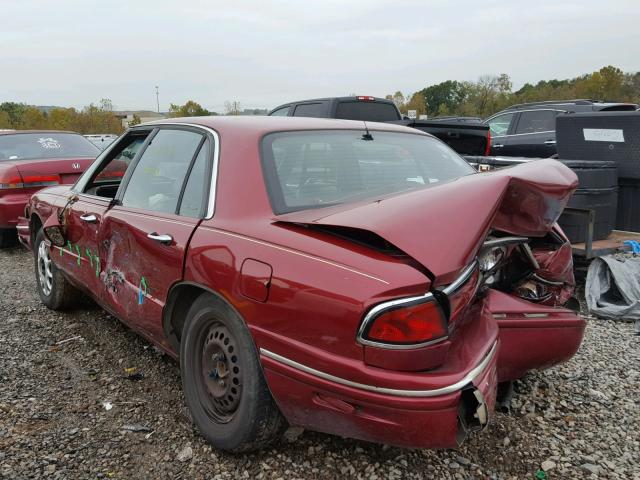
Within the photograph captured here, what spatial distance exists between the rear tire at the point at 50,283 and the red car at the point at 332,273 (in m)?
1.01

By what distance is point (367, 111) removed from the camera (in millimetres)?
8945

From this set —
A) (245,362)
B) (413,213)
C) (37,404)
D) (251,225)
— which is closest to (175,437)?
(245,362)

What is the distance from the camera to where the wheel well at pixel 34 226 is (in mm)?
4780

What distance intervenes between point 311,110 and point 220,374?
6922 mm

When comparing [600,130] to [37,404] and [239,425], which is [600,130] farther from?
[37,404]

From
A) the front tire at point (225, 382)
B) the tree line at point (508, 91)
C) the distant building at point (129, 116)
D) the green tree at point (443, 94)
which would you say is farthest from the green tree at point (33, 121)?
the green tree at point (443, 94)

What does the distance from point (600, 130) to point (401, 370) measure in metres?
4.76

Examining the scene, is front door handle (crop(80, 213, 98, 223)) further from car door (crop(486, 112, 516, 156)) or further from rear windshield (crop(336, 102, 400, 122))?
car door (crop(486, 112, 516, 156))

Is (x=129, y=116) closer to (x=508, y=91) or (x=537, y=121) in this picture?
(x=508, y=91)

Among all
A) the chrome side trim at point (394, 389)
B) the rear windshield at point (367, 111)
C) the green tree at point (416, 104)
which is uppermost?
the green tree at point (416, 104)

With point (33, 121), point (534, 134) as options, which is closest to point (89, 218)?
point (534, 134)

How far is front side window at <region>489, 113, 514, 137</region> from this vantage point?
11.3 meters

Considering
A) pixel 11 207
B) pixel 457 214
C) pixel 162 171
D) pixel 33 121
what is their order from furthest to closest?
pixel 33 121 → pixel 11 207 → pixel 162 171 → pixel 457 214

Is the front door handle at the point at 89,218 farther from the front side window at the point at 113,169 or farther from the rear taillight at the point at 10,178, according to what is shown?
the rear taillight at the point at 10,178
